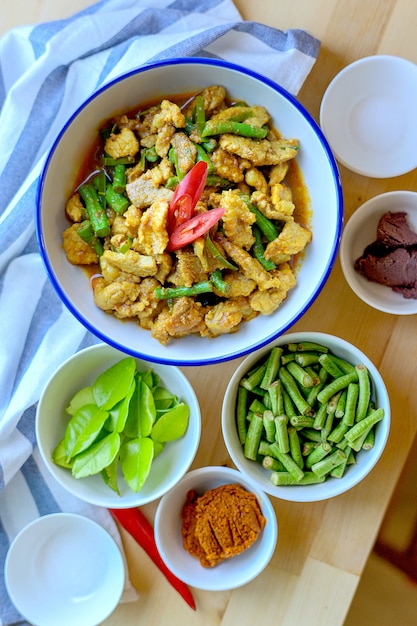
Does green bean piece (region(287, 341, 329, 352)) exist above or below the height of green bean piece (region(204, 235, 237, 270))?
below

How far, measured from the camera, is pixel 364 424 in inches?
77.9

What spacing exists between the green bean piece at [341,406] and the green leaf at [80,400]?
29.4 inches

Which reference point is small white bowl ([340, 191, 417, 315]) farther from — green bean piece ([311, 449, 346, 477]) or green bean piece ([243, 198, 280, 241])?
green bean piece ([311, 449, 346, 477])

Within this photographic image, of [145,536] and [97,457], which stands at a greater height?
[97,457]

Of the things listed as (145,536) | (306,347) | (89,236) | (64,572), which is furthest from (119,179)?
(64,572)

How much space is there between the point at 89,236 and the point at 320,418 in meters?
0.85

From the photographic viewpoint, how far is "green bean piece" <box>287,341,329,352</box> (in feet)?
6.73

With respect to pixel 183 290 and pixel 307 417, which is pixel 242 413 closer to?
pixel 307 417

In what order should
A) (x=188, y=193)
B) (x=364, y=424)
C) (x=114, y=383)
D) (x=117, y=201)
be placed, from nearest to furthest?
(x=188, y=193) < (x=117, y=201) < (x=364, y=424) < (x=114, y=383)

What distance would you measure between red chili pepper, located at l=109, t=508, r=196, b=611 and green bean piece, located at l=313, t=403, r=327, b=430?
2.08 feet

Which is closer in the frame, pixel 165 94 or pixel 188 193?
pixel 188 193

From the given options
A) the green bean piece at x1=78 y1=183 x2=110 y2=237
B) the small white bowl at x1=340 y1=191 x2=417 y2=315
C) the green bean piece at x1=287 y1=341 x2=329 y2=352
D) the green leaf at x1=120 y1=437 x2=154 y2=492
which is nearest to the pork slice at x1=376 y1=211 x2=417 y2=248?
the small white bowl at x1=340 y1=191 x2=417 y2=315

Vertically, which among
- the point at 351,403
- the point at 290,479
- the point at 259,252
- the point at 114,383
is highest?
the point at 259,252

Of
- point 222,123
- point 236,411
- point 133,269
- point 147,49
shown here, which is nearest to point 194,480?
point 236,411
